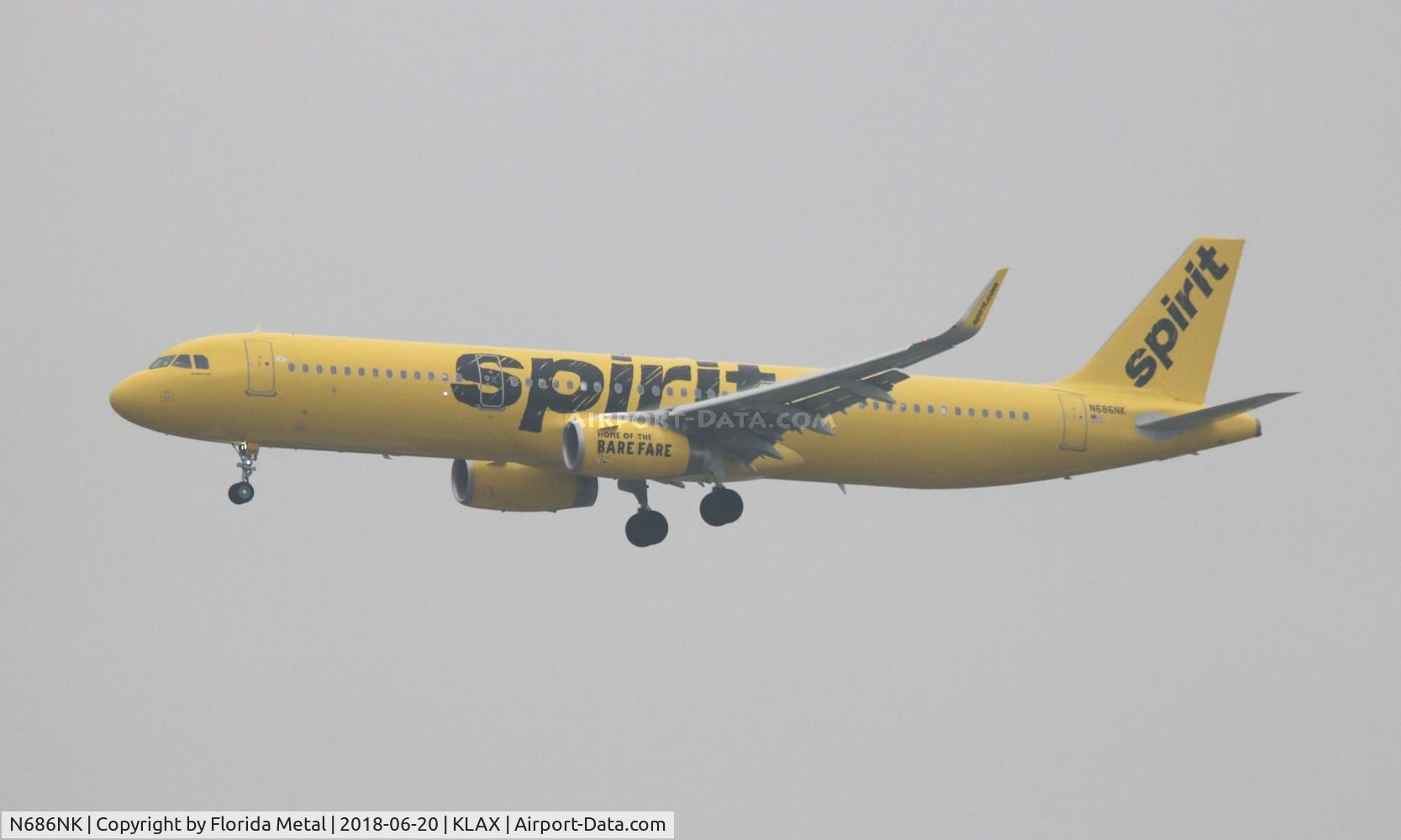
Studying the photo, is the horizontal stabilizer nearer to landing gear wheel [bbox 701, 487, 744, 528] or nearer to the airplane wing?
the airplane wing

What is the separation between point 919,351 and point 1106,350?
13.9 meters

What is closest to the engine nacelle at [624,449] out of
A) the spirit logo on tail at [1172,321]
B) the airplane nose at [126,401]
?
the airplane nose at [126,401]

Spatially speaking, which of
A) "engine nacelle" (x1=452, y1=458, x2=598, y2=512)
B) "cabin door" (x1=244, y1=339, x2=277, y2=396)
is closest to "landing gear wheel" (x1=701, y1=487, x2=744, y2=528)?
Answer: "engine nacelle" (x1=452, y1=458, x2=598, y2=512)

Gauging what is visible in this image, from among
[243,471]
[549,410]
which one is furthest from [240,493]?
[549,410]

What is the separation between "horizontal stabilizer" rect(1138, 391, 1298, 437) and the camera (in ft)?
173

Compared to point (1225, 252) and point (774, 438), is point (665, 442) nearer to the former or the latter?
point (774, 438)

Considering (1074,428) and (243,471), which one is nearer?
(243,471)

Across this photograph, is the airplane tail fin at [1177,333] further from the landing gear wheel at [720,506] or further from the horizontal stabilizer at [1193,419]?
the landing gear wheel at [720,506]

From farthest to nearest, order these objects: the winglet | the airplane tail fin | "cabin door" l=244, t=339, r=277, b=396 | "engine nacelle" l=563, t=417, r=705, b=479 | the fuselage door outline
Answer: the airplane tail fin
the fuselage door outline
"engine nacelle" l=563, t=417, r=705, b=479
"cabin door" l=244, t=339, r=277, b=396
the winglet

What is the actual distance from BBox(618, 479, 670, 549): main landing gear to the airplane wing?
408 centimetres

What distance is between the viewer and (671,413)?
164ft

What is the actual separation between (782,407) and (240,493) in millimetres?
13112

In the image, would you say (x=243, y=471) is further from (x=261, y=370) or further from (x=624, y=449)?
(x=624, y=449)

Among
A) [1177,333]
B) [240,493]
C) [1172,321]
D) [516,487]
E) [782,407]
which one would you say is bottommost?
[240,493]
